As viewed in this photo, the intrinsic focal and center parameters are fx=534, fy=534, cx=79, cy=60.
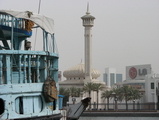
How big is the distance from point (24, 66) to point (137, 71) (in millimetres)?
110846

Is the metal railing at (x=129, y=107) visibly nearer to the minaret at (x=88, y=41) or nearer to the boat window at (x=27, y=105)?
the minaret at (x=88, y=41)

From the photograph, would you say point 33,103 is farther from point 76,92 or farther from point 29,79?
point 76,92

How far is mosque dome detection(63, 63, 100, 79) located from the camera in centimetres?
12362

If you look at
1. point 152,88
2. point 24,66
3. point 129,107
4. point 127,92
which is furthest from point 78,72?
point 24,66

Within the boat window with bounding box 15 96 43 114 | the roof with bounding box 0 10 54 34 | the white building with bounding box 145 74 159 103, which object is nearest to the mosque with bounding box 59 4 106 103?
the white building with bounding box 145 74 159 103

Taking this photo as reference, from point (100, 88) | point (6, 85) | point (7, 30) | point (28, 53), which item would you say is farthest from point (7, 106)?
point (100, 88)

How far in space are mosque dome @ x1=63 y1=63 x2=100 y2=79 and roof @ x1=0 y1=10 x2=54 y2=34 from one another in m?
87.0

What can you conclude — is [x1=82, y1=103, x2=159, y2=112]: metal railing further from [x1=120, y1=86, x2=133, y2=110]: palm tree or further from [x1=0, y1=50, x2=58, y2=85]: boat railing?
[x1=0, y1=50, x2=58, y2=85]: boat railing

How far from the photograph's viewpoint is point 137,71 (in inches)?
5576

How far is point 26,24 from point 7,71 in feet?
27.5

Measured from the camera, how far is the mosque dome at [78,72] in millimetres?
123625

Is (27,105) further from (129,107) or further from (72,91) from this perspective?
(129,107)

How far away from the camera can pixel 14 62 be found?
32.7 metres

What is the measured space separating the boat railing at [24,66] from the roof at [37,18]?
1.94 meters
